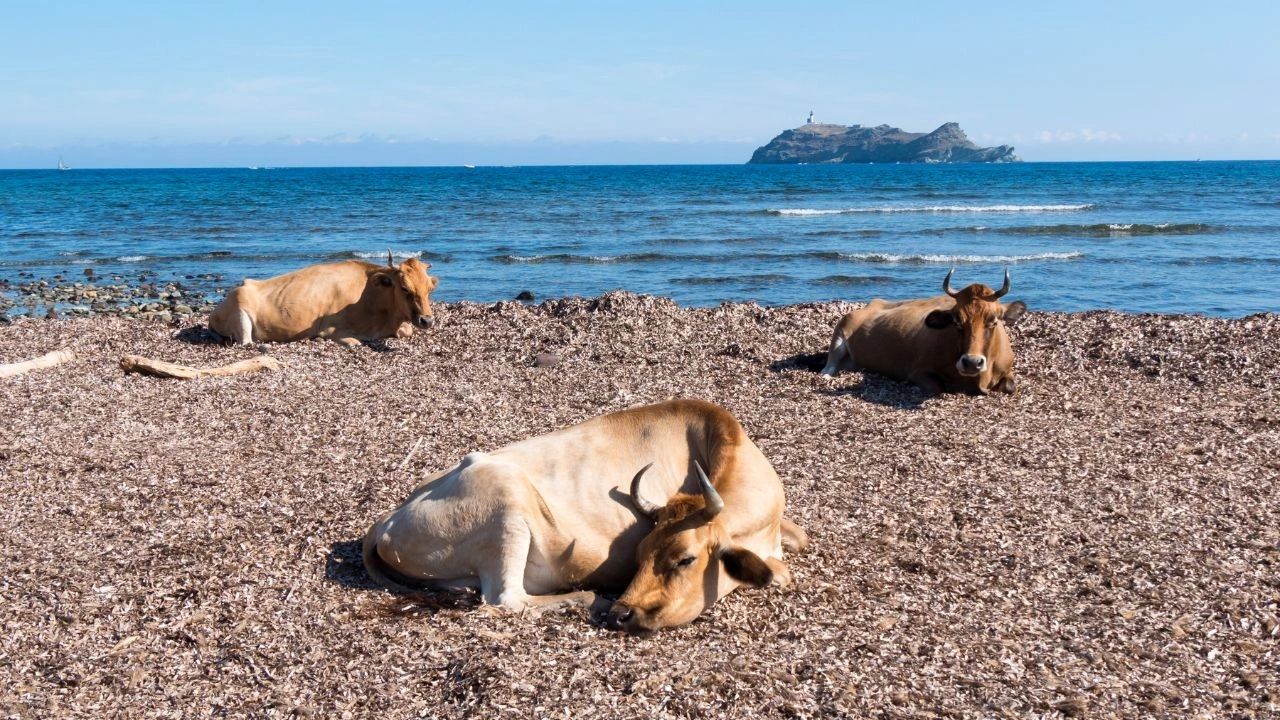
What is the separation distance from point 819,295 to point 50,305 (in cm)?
1359

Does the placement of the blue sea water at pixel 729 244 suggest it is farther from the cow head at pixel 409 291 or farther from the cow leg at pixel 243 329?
the cow leg at pixel 243 329

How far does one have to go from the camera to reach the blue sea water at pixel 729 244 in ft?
72.9

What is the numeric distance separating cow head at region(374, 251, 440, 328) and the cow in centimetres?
510

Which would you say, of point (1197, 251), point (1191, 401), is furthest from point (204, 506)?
point (1197, 251)

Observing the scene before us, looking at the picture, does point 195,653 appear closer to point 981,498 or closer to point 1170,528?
point 981,498

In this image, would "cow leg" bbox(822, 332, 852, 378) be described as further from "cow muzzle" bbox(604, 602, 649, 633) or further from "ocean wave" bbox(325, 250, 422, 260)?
"ocean wave" bbox(325, 250, 422, 260)

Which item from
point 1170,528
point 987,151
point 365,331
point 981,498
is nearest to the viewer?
point 1170,528

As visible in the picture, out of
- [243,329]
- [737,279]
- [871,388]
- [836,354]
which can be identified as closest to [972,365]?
[871,388]

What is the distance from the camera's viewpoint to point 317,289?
47.3 ft

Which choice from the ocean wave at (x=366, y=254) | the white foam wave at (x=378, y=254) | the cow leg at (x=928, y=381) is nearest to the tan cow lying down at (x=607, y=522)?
the cow leg at (x=928, y=381)

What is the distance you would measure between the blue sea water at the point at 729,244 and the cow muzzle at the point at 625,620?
1494 centimetres

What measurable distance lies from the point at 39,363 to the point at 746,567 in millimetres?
9749

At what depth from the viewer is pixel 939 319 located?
11586 mm

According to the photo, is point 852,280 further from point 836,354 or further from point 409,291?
point 409,291
